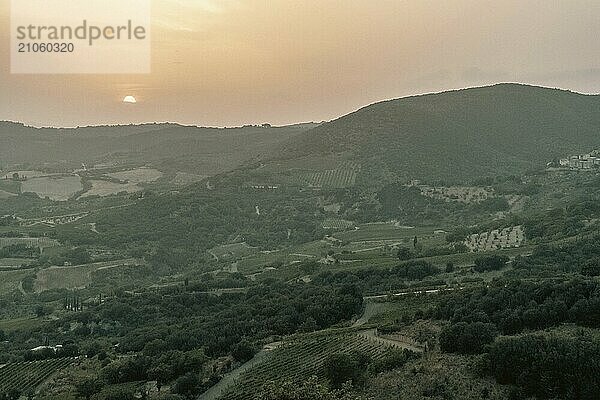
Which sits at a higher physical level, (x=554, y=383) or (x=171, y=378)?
(x=554, y=383)

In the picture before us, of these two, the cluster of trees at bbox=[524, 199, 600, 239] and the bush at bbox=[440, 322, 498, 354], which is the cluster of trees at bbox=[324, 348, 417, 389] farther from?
the cluster of trees at bbox=[524, 199, 600, 239]

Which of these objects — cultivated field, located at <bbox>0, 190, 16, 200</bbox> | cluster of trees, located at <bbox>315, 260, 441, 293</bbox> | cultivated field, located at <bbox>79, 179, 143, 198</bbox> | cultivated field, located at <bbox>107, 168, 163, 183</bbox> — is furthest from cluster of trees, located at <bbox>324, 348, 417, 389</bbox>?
cultivated field, located at <bbox>107, 168, 163, 183</bbox>

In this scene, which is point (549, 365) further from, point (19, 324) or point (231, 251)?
point (231, 251)

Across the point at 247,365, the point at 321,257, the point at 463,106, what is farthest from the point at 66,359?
the point at 463,106

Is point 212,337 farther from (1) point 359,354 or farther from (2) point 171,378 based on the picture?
(1) point 359,354

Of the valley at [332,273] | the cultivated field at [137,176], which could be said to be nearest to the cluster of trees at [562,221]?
the valley at [332,273]

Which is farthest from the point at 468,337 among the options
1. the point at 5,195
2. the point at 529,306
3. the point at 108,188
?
the point at 5,195

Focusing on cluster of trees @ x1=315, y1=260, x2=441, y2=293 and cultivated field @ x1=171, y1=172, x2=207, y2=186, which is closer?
cluster of trees @ x1=315, y1=260, x2=441, y2=293
